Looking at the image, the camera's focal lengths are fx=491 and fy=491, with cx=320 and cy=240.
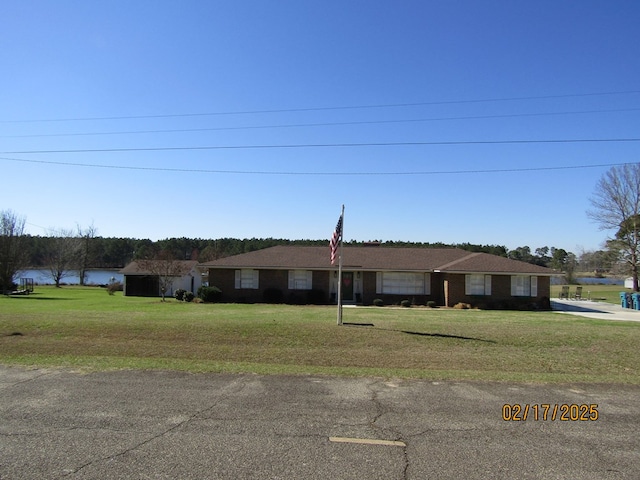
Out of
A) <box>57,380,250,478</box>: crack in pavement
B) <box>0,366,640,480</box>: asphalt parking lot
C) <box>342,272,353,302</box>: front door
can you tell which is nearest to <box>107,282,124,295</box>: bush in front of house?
<box>342,272,353,302</box>: front door

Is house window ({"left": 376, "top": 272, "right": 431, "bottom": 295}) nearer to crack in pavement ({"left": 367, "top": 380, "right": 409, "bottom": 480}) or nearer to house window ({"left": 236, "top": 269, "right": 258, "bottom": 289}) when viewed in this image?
house window ({"left": 236, "top": 269, "right": 258, "bottom": 289})

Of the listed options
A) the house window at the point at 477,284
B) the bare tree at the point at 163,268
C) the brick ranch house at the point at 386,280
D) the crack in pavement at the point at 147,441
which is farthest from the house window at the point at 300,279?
the crack in pavement at the point at 147,441

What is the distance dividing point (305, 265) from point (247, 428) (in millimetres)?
26659

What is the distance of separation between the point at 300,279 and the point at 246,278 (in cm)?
365

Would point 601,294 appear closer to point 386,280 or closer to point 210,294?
point 386,280

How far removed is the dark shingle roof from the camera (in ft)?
101

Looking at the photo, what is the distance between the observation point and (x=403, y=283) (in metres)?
32.4

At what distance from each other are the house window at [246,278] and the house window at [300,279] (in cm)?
238

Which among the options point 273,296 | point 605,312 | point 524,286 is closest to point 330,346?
point 273,296

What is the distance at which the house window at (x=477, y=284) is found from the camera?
30.6m

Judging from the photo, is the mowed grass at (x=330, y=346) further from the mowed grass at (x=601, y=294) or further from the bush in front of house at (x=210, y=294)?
the mowed grass at (x=601, y=294)

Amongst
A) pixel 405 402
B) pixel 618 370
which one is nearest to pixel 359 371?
pixel 405 402

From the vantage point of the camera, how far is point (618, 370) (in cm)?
1210

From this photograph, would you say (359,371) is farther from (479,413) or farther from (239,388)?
(479,413)
